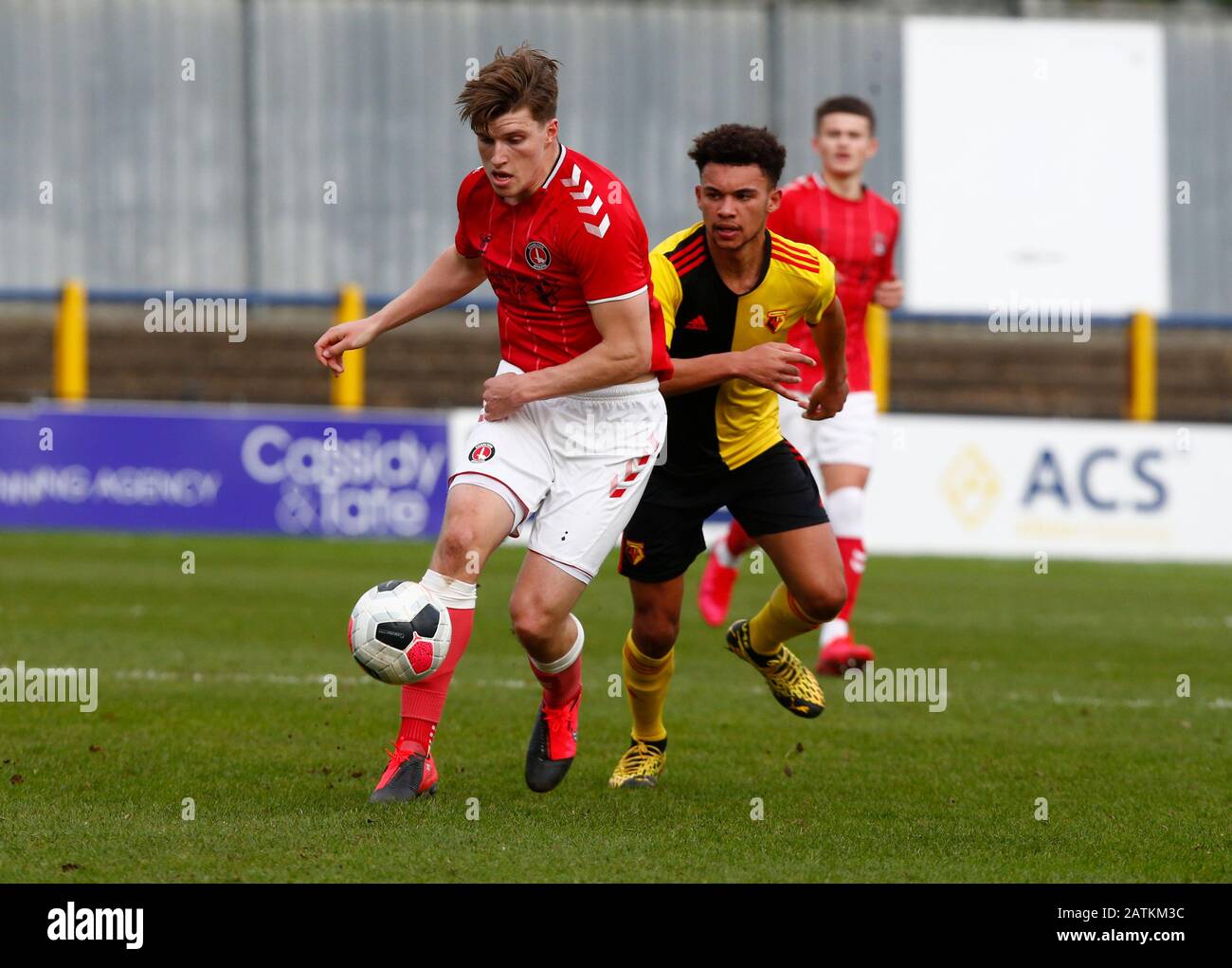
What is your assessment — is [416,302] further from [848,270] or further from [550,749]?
[848,270]

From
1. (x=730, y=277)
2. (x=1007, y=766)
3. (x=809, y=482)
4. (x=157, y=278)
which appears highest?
(x=157, y=278)

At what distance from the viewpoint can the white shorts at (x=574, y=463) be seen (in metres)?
5.75

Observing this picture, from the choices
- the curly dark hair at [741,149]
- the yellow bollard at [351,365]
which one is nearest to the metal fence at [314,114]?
the yellow bollard at [351,365]

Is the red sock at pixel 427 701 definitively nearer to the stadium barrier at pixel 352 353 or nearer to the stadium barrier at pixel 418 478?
the stadium barrier at pixel 418 478

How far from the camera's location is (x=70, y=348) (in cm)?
1719

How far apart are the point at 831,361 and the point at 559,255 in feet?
4.48

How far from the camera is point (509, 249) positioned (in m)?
5.71

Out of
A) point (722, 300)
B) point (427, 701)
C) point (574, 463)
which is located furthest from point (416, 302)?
point (427, 701)

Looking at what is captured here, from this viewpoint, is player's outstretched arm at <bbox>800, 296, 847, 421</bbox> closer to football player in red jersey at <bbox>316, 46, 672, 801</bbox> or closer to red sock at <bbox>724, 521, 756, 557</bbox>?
football player in red jersey at <bbox>316, 46, 672, 801</bbox>

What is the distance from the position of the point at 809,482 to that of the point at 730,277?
833 mm

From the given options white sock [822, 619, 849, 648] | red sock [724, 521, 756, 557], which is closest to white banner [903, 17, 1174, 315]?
red sock [724, 521, 756, 557]

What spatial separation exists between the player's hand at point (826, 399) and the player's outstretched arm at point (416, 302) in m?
1.30
